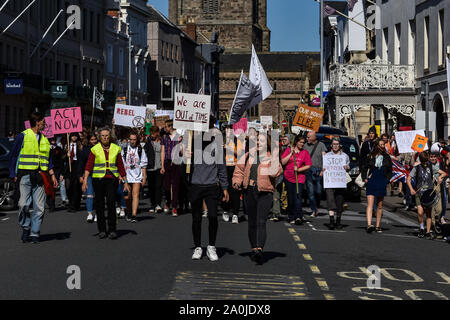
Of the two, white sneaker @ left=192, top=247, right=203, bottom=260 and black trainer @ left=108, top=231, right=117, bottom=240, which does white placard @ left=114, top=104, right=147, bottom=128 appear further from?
white sneaker @ left=192, top=247, right=203, bottom=260

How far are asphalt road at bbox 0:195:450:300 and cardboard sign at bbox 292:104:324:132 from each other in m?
11.7

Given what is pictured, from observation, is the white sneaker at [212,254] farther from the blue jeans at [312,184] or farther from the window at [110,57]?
the window at [110,57]

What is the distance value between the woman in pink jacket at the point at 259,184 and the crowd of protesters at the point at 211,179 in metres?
0.01

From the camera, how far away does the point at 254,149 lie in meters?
13.0

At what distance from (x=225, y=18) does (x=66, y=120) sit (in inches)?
4832

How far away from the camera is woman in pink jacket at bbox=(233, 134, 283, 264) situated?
41.2 ft

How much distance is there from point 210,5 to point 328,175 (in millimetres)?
128245

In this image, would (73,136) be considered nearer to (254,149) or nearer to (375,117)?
(254,149)

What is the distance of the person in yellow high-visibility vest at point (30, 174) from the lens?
46.0 ft

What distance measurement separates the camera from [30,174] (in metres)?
14.1

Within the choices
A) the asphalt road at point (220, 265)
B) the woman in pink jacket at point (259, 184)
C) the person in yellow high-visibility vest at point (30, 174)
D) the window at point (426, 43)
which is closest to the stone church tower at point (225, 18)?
the window at point (426, 43)

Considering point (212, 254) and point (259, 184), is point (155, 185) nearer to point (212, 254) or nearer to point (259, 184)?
point (259, 184)

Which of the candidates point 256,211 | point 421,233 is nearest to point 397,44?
point 421,233
